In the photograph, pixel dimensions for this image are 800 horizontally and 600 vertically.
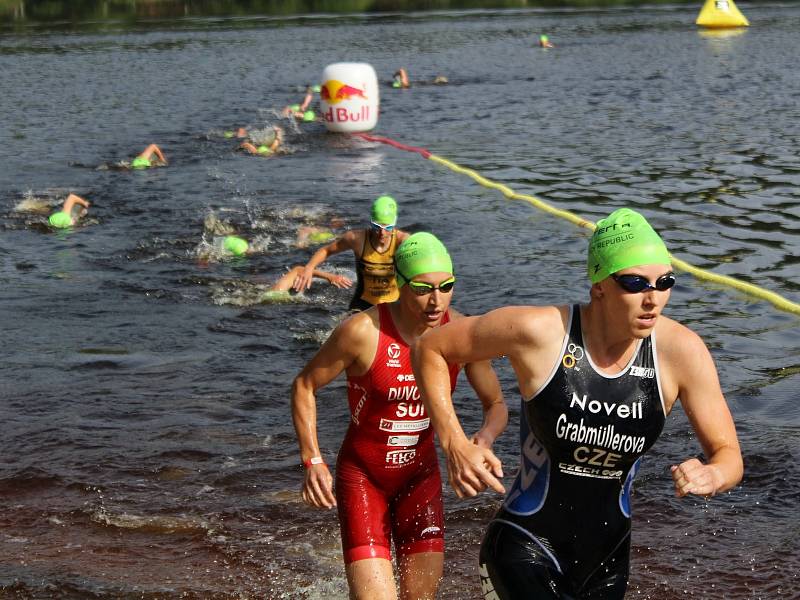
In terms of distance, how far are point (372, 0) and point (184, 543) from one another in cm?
7214

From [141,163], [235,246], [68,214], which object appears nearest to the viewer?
[235,246]

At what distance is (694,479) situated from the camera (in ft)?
12.3

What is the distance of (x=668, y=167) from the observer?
72.3 feet

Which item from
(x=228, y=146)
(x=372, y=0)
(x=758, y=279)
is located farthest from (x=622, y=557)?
(x=372, y=0)

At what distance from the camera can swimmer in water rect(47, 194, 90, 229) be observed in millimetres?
18062

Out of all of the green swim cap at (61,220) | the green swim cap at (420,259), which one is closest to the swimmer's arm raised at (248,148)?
the green swim cap at (61,220)

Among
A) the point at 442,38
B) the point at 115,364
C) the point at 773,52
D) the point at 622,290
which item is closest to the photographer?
the point at 622,290

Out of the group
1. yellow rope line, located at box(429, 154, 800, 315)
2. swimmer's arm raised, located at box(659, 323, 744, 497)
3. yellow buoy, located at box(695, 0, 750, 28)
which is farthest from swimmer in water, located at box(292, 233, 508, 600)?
yellow buoy, located at box(695, 0, 750, 28)

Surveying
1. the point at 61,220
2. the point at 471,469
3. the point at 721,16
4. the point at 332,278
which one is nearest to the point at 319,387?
the point at 471,469

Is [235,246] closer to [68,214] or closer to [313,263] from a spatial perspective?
[68,214]

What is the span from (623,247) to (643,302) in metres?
0.21

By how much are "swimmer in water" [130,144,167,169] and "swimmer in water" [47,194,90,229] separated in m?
4.19

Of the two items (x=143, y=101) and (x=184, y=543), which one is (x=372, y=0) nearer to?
(x=143, y=101)

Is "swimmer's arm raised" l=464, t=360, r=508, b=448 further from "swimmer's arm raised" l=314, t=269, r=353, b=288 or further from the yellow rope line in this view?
the yellow rope line
